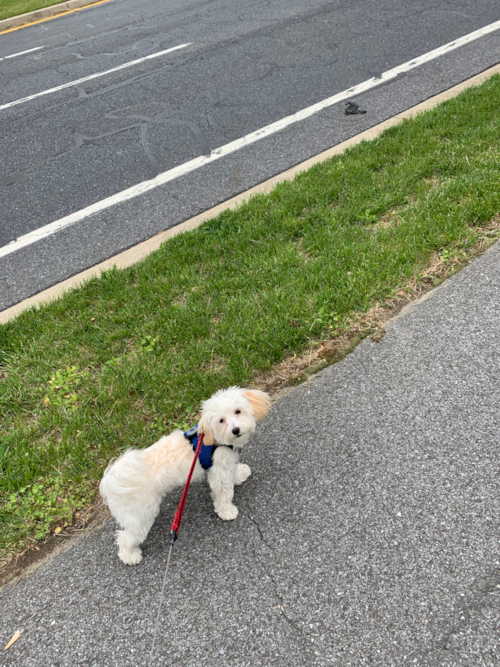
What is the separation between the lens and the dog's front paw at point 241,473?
108 inches

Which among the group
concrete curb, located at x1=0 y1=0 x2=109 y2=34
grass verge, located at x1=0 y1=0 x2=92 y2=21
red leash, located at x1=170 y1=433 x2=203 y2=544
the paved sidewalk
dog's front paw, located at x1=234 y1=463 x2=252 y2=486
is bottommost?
the paved sidewalk

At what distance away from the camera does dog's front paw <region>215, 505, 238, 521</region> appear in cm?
261

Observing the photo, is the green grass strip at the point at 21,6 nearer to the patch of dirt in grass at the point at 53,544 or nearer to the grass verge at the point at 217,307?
the grass verge at the point at 217,307

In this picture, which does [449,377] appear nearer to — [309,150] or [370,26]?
[309,150]

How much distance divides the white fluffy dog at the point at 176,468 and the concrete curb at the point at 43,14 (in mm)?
14625

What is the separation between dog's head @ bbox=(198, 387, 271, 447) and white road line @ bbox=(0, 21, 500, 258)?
344cm

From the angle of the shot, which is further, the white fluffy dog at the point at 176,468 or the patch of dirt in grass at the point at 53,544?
the patch of dirt in grass at the point at 53,544

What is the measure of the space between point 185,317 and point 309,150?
9.80 feet

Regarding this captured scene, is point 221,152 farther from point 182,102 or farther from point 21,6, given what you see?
point 21,6

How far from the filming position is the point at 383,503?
2.53 meters

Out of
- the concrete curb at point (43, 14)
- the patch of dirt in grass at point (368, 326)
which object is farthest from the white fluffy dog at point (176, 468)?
the concrete curb at point (43, 14)

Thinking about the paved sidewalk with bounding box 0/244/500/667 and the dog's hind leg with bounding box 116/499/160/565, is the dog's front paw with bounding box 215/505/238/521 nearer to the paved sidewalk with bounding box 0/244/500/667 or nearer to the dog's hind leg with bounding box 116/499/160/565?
the paved sidewalk with bounding box 0/244/500/667

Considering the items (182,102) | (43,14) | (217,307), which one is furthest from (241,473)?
(43,14)

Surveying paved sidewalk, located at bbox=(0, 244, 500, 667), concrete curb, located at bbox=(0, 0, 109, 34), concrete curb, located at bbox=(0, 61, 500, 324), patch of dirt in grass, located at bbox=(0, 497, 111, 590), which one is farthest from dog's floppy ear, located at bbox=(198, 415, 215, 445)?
concrete curb, located at bbox=(0, 0, 109, 34)
